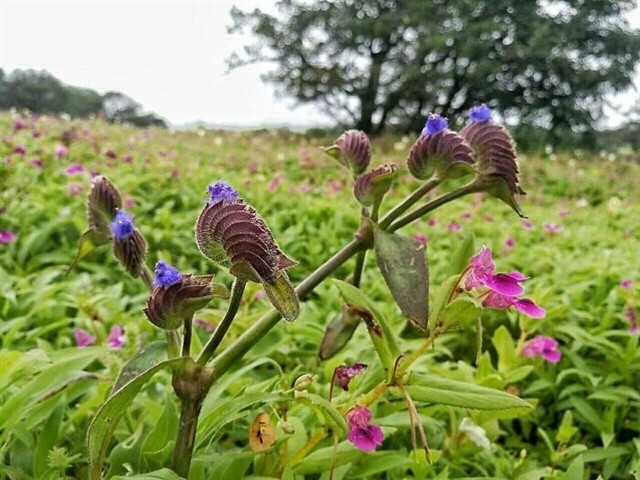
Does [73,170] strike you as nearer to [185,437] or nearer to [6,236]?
[6,236]

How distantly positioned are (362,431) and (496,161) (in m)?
0.37

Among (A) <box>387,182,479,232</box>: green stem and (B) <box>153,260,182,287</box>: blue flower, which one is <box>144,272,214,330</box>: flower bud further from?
(A) <box>387,182,479,232</box>: green stem

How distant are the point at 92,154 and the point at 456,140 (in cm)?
396

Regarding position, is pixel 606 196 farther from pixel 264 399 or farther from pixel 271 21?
pixel 271 21

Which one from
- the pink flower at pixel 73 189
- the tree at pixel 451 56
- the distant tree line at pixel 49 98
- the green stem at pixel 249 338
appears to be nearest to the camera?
the green stem at pixel 249 338

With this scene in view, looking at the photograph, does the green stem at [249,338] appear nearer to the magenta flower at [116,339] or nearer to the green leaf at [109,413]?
the green leaf at [109,413]

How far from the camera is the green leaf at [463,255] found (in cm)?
91

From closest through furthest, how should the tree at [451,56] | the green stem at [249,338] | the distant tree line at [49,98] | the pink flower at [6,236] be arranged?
1. the green stem at [249,338]
2. the pink flower at [6,236]
3. the tree at [451,56]
4. the distant tree line at [49,98]

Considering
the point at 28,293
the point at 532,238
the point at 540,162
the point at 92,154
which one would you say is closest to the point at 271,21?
the point at 540,162

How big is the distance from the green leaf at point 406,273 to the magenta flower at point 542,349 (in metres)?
0.73

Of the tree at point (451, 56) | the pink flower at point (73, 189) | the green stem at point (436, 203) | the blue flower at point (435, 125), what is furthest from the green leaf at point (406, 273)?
the tree at point (451, 56)

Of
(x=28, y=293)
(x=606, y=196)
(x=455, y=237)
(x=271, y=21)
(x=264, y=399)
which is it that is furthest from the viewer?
(x=271, y=21)

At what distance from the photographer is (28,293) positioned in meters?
1.69

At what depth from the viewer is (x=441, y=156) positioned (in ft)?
2.66
